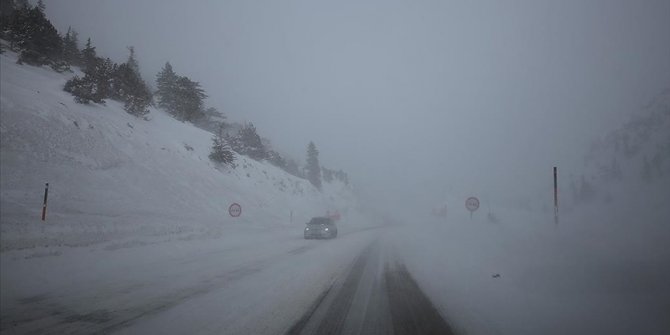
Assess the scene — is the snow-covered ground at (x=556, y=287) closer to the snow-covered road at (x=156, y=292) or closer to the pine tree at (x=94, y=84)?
the snow-covered road at (x=156, y=292)

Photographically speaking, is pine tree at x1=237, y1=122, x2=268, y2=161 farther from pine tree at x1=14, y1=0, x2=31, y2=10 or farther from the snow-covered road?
the snow-covered road

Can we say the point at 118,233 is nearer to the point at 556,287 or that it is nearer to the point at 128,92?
the point at 556,287

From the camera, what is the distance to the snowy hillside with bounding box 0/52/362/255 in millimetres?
13633

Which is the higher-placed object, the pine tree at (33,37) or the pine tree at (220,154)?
the pine tree at (33,37)

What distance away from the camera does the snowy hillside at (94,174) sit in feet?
44.7

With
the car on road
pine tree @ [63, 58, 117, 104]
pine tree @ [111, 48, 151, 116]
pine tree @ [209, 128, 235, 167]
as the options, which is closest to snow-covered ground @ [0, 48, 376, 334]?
pine tree @ [63, 58, 117, 104]

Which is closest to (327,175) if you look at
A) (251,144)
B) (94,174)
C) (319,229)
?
(251,144)

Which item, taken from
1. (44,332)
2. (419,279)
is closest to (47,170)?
(44,332)

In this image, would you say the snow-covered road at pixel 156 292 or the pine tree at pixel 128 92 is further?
the pine tree at pixel 128 92

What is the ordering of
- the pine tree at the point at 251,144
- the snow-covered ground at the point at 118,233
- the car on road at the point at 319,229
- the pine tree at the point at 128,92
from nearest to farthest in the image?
the snow-covered ground at the point at 118,233
the car on road at the point at 319,229
the pine tree at the point at 128,92
the pine tree at the point at 251,144

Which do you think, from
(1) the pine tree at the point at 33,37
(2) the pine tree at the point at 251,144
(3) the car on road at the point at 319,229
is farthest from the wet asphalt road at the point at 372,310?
(2) the pine tree at the point at 251,144

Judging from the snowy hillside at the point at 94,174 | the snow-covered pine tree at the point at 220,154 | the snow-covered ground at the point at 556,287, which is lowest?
the snow-covered ground at the point at 556,287

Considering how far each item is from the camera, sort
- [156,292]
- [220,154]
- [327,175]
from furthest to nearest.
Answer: [327,175], [220,154], [156,292]

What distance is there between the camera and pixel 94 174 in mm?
18891
